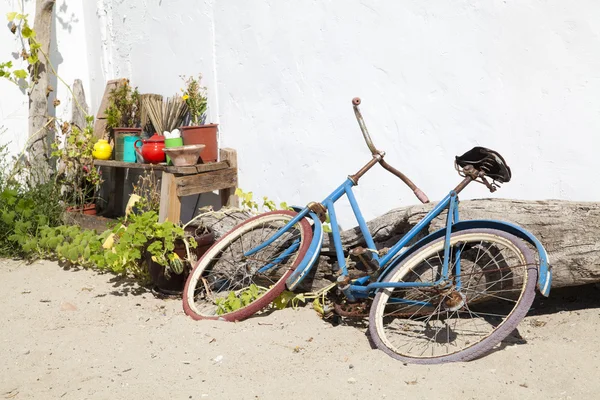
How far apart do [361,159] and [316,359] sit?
1679 millimetres

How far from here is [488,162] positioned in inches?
140

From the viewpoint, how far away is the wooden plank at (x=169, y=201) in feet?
17.2

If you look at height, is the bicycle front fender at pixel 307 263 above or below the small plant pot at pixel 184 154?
below

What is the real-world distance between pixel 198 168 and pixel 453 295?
260 centimetres

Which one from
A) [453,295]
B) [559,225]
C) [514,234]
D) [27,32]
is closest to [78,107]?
[27,32]

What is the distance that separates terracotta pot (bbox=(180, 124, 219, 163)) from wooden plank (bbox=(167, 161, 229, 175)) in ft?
0.41

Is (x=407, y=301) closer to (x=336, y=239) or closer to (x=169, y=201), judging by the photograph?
(x=336, y=239)

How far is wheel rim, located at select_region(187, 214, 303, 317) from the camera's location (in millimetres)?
4273

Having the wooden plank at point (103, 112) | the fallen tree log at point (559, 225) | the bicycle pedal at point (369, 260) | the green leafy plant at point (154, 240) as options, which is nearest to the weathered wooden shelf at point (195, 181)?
the green leafy plant at point (154, 240)

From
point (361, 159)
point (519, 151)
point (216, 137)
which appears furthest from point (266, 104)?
point (519, 151)

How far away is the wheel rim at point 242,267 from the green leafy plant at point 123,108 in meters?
2.41

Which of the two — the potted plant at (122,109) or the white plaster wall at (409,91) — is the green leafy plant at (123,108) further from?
the white plaster wall at (409,91)

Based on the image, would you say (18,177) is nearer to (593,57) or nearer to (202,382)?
(202,382)

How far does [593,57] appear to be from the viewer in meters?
3.62
